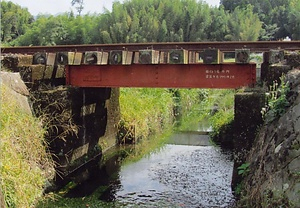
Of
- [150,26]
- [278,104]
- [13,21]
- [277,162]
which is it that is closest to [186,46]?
[278,104]

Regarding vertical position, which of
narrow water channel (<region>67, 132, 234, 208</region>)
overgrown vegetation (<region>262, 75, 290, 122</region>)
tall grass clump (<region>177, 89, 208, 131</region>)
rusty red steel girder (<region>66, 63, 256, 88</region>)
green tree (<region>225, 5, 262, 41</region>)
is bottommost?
narrow water channel (<region>67, 132, 234, 208</region>)

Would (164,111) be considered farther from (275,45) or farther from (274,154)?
(274,154)

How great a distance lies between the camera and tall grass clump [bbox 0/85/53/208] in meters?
6.72

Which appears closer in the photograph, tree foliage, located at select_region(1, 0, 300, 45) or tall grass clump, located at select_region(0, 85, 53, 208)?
tall grass clump, located at select_region(0, 85, 53, 208)

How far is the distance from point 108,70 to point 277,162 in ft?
21.6

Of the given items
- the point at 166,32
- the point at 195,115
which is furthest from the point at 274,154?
the point at 166,32

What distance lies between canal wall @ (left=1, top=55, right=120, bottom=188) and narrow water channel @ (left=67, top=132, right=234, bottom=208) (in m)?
0.75

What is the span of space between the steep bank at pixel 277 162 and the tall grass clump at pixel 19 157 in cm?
365

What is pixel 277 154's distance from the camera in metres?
6.59

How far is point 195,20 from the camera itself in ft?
198

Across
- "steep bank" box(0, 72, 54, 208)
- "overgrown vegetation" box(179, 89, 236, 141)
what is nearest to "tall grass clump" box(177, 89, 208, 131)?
"overgrown vegetation" box(179, 89, 236, 141)

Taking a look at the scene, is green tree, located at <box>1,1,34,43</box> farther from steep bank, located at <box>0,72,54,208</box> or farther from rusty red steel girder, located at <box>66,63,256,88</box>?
steep bank, located at <box>0,72,54,208</box>

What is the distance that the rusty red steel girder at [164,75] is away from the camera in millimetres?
10836

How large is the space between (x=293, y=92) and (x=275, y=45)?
3.36 metres
